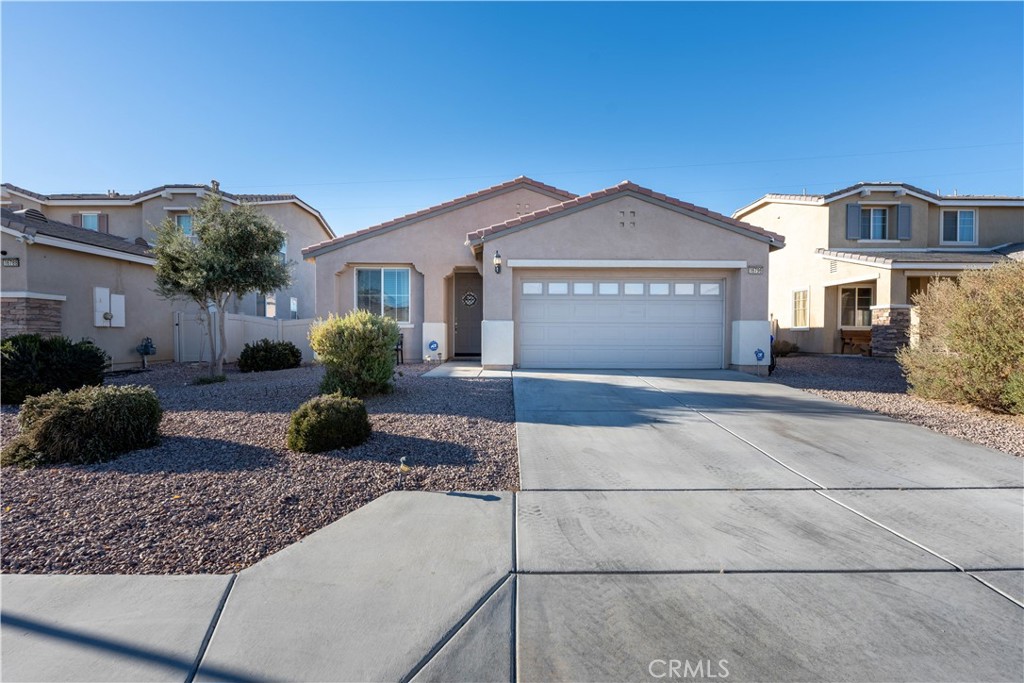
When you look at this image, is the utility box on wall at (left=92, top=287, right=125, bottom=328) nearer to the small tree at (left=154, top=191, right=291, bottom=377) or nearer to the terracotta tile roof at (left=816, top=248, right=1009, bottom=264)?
the small tree at (left=154, top=191, right=291, bottom=377)

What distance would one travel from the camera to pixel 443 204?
50.4 ft

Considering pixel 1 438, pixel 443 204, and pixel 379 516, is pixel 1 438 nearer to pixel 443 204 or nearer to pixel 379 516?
pixel 379 516

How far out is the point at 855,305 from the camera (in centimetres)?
2009

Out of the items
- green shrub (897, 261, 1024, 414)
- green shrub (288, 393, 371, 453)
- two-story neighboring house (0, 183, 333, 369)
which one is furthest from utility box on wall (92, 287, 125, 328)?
green shrub (897, 261, 1024, 414)

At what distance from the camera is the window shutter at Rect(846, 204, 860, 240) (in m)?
20.5

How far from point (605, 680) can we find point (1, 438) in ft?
25.0

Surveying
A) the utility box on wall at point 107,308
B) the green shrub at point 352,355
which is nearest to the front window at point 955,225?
the green shrub at point 352,355

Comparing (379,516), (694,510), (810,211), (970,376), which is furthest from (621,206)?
(810,211)

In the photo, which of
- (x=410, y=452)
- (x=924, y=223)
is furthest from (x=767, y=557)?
(x=924, y=223)

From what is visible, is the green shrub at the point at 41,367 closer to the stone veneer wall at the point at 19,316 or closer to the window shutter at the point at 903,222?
the stone veneer wall at the point at 19,316

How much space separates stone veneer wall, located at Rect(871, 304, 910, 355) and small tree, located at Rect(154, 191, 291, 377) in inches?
726

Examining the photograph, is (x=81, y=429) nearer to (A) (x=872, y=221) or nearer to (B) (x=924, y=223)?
(A) (x=872, y=221)

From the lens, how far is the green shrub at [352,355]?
847 cm

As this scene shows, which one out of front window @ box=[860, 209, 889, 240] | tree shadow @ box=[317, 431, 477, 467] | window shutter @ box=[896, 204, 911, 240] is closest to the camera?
tree shadow @ box=[317, 431, 477, 467]
